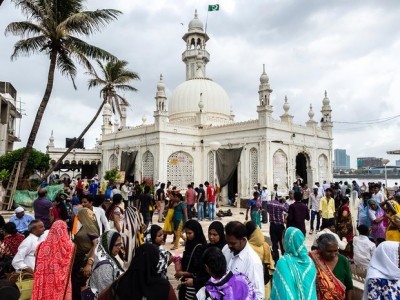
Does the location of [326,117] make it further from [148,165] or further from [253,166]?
[148,165]

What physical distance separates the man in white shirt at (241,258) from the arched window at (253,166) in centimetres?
1753

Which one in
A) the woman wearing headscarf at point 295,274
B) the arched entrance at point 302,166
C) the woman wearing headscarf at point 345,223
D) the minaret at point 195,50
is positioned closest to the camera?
the woman wearing headscarf at point 295,274

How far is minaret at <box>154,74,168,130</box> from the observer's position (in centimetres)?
2255

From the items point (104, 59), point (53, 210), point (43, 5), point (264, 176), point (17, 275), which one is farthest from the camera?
point (264, 176)

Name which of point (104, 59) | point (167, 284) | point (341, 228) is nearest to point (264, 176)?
point (104, 59)

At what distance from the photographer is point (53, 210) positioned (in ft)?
22.3

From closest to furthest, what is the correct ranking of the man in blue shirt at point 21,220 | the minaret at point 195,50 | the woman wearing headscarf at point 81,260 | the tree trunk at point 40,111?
the woman wearing headscarf at point 81,260, the man in blue shirt at point 21,220, the tree trunk at point 40,111, the minaret at point 195,50

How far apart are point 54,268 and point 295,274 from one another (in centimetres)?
253

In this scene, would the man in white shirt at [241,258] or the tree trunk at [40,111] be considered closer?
the man in white shirt at [241,258]

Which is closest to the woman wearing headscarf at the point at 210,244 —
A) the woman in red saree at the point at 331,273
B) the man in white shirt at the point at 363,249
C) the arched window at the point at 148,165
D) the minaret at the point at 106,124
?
the woman in red saree at the point at 331,273

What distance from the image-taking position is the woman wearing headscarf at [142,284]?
2.52m

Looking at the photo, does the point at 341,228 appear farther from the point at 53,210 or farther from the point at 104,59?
the point at 104,59

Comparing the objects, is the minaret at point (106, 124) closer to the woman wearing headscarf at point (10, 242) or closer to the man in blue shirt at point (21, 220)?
the man in blue shirt at point (21, 220)

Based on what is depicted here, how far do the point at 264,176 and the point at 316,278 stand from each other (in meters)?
17.1
